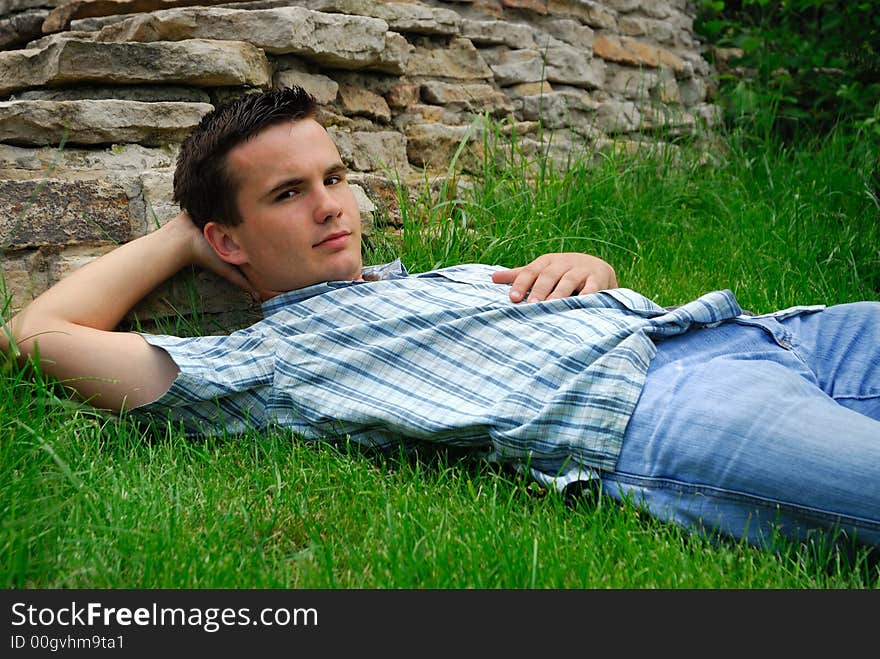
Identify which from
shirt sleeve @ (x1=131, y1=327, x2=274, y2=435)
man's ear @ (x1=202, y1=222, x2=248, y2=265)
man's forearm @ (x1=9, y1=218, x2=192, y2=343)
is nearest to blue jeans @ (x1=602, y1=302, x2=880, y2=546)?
shirt sleeve @ (x1=131, y1=327, x2=274, y2=435)

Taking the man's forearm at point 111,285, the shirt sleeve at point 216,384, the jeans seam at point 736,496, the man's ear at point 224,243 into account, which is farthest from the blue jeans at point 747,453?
the man's forearm at point 111,285

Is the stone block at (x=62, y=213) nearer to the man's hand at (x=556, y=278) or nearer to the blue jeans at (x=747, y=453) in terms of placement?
the man's hand at (x=556, y=278)

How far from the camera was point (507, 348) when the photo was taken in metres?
1.99

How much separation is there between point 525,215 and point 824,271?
1.24m

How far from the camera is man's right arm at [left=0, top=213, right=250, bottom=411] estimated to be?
203cm

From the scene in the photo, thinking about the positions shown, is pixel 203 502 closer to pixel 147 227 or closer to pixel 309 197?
pixel 309 197

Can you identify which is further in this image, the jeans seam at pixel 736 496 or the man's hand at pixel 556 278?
the man's hand at pixel 556 278

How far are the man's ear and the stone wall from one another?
242mm

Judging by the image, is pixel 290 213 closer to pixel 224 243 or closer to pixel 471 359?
pixel 224 243

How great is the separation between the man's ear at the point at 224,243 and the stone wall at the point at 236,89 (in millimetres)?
242

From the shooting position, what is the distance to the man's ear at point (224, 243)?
92.4 inches

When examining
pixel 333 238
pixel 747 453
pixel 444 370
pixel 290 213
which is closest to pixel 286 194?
pixel 290 213

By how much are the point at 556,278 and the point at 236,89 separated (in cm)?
134

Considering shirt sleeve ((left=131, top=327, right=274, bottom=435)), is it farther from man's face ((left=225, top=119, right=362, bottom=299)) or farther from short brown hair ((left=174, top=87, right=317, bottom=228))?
short brown hair ((left=174, top=87, right=317, bottom=228))
